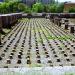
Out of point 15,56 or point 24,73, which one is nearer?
point 24,73

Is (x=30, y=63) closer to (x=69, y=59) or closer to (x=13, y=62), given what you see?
(x=13, y=62)

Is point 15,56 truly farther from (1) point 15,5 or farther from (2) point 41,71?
(1) point 15,5

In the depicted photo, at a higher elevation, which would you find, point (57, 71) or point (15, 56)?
point (57, 71)

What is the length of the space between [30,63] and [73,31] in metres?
8.01

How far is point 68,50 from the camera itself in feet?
26.9

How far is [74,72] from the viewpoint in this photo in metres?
2.34

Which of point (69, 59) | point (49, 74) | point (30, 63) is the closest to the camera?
point (49, 74)

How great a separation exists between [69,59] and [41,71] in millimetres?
4492

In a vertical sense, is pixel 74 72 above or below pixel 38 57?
above

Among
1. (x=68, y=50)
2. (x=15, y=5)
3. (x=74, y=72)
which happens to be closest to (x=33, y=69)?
(x=74, y=72)

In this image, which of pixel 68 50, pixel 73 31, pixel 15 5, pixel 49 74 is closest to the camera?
pixel 49 74

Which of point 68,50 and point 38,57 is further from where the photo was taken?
point 68,50

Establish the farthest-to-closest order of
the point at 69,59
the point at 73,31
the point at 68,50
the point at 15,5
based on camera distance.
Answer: the point at 15,5, the point at 73,31, the point at 68,50, the point at 69,59

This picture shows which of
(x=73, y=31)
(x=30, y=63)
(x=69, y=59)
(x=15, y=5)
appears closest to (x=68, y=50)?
(x=69, y=59)
